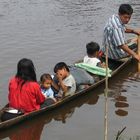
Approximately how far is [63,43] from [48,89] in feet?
14.5

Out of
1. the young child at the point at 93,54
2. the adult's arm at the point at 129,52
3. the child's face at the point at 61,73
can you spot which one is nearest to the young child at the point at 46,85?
the child's face at the point at 61,73

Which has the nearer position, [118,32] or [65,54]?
[118,32]

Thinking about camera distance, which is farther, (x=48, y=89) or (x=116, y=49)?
(x=116, y=49)

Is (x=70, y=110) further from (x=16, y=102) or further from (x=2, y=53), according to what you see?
(x=2, y=53)

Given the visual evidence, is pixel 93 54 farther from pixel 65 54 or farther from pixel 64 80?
pixel 65 54

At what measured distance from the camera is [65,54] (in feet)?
35.3

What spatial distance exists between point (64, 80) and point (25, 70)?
1.40m

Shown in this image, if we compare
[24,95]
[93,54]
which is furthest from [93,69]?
[24,95]

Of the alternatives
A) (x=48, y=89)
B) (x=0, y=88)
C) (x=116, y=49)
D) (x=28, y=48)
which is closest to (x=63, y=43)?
(x=28, y=48)

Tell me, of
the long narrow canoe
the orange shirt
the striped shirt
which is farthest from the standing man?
the orange shirt

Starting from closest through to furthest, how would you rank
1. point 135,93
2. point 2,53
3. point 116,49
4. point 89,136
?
1. point 89,136
2. point 135,93
3. point 116,49
4. point 2,53

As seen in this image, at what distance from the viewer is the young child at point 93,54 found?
859cm

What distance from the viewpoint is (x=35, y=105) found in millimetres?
6934

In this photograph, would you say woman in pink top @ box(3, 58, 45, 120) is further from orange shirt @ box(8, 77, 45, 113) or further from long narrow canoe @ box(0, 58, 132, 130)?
long narrow canoe @ box(0, 58, 132, 130)
